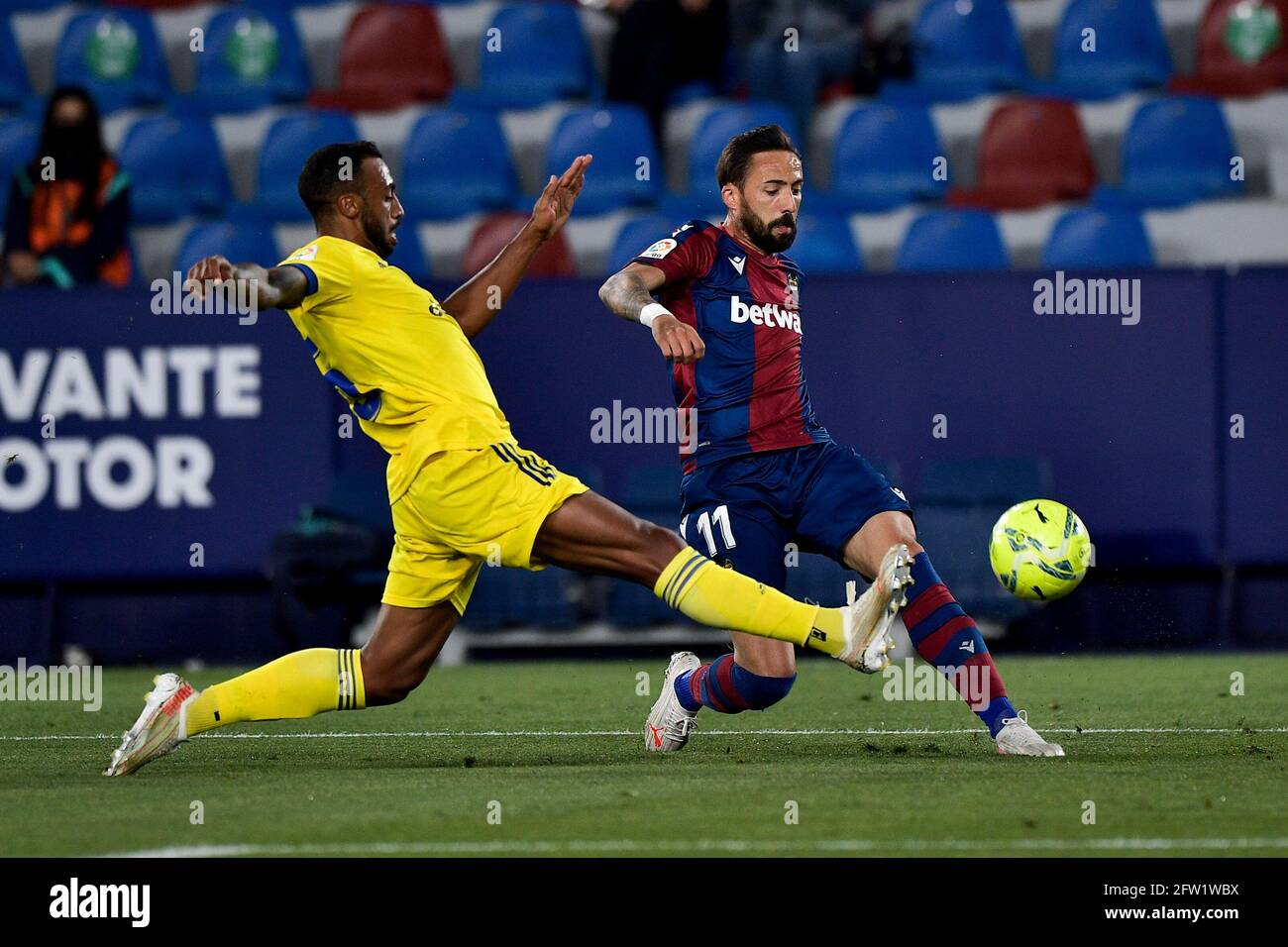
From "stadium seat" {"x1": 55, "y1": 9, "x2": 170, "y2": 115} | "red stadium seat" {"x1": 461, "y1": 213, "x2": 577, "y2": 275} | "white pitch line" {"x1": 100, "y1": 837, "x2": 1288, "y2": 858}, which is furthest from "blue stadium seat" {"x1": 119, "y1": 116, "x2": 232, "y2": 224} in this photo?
"white pitch line" {"x1": 100, "y1": 837, "x2": 1288, "y2": 858}

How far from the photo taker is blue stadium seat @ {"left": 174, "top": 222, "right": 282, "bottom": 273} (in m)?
13.2

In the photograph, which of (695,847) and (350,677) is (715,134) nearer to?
(350,677)

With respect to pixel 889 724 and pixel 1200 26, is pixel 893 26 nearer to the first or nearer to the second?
pixel 1200 26

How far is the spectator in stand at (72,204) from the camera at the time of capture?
40.9 ft

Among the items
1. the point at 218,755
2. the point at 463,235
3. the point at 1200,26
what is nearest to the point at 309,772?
the point at 218,755

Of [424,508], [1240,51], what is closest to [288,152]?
[1240,51]

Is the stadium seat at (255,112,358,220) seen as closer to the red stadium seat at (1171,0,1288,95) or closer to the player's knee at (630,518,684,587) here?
the red stadium seat at (1171,0,1288,95)

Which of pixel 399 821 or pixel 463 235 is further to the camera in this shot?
pixel 463 235

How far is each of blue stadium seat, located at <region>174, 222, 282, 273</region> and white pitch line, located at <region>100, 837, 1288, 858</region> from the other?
28.1ft

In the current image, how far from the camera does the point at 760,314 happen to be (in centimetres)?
700

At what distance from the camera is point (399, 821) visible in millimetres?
A: 5406

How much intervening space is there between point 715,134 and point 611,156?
0.72 metres

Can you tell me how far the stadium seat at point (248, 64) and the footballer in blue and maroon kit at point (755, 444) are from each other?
8704 mm

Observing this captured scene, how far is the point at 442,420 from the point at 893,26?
9.27 m
